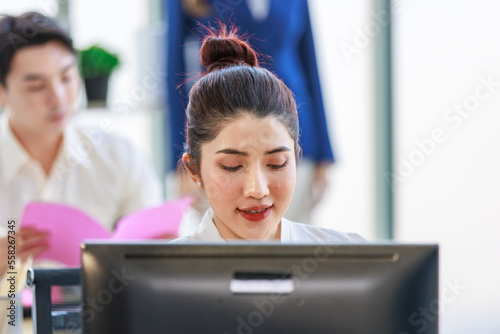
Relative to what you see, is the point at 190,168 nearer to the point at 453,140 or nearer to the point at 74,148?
the point at 74,148

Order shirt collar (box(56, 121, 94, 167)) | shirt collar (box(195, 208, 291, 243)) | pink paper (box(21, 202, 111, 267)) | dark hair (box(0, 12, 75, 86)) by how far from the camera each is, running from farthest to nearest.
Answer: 1. shirt collar (box(56, 121, 94, 167))
2. dark hair (box(0, 12, 75, 86))
3. pink paper (box(21, 202, 111, 267))
4. shirt collar (box(195, 208, 291, 243))

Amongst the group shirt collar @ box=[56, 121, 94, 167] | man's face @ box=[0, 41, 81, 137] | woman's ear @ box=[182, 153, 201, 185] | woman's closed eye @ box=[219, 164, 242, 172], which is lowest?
woman's closed eye @ box=[219, 164, 242, 172]

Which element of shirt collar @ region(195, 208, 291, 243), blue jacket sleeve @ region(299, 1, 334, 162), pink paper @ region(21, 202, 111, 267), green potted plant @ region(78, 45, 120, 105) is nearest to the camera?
shirt collar @ region(195, 208, 291, 243)

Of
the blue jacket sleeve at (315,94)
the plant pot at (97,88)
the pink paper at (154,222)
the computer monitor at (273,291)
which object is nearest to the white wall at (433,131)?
the plant pot at (97,88)

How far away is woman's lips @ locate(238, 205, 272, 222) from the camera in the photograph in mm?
1395

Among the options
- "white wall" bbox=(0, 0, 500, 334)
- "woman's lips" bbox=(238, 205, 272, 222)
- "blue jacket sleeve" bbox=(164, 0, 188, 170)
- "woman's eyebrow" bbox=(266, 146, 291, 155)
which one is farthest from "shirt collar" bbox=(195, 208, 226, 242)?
"white wall" bbox=(0, 0, 500, 334)

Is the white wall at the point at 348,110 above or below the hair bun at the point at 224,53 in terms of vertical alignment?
above

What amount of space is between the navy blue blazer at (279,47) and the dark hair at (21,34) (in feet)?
1.56

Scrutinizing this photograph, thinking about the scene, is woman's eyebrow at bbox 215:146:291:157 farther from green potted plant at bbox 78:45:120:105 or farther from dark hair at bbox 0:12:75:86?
green potted plant at bbox 78:45:120:105

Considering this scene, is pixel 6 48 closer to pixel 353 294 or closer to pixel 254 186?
pixel 254 186

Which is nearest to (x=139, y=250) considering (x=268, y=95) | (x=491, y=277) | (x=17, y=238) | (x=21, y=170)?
(x=268, y=95)

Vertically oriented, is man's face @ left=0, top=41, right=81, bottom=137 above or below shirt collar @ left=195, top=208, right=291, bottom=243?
above

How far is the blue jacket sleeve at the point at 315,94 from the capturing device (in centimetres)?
254

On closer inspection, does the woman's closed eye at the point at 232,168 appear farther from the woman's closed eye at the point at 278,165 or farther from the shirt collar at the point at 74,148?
the shirt collar at the point at 74,148
